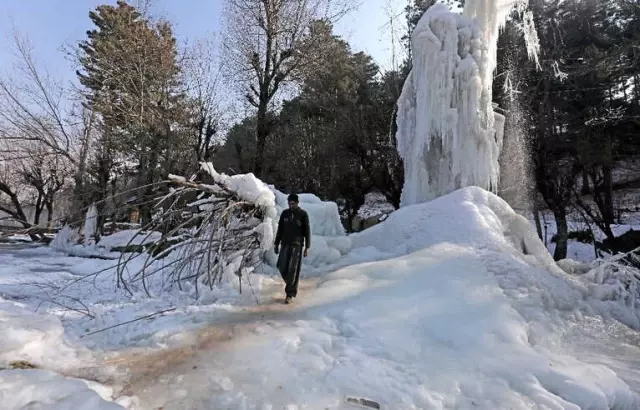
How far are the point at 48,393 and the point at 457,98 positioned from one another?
923 cm

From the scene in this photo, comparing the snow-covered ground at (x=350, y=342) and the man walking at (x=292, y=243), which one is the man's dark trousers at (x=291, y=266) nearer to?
the man walking at (x=292, y=243)

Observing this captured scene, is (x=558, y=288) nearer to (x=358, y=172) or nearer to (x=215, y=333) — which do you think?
(x=215, y=333)

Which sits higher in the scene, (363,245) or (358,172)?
(358,172)

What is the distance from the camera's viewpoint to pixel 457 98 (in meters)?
9.34

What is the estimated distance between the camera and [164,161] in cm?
1683

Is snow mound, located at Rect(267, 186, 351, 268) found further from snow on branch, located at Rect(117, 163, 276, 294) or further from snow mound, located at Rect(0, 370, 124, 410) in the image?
snow mound, located at Rect(0, 370, 124, 410)

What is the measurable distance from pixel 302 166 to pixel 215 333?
17570 mm

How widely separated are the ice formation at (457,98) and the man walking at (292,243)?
512 centimetres

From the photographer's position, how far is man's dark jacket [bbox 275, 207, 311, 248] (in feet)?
18.6

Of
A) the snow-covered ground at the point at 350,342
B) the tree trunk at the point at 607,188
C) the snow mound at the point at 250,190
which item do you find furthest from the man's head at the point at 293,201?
the tree trunk at the point at 607,188

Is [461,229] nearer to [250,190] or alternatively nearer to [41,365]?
[250,190]

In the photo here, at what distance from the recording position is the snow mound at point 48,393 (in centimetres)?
267

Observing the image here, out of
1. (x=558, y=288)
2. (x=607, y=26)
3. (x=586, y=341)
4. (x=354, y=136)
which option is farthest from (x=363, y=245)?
(x=607, y=26)

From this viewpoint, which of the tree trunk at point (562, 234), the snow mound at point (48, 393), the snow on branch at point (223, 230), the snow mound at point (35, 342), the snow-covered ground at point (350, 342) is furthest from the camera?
the tree trunk at point (562, 234)
